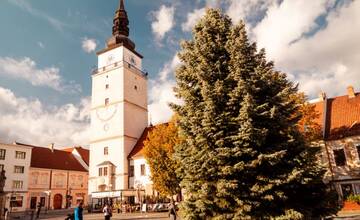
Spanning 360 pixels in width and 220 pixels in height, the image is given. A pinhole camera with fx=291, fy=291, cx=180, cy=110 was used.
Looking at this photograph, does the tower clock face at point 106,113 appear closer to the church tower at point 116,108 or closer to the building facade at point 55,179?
the church tower at point 116,108

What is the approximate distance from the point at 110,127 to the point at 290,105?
118 feet

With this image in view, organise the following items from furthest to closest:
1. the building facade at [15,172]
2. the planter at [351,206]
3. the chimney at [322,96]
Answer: the building facade at [15,172], the chimney at [322,96], the planter at [351,206]

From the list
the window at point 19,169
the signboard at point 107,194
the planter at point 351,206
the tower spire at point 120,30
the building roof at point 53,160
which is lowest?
the planter at point 351,206

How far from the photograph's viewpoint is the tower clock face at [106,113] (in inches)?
1751

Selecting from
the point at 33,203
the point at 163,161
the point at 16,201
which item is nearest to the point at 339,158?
the point at 163,161

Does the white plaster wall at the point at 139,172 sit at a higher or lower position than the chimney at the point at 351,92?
lower

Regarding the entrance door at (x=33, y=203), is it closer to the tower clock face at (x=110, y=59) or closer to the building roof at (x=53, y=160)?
the building roof at (x=53, y=160)

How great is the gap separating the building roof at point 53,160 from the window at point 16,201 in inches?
246

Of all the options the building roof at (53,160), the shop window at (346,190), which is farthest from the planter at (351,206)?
the building roof at (53,160)

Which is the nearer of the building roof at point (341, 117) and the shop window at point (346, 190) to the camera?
the shop window at point (346, 190)

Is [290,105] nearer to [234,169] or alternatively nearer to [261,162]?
[261,162]

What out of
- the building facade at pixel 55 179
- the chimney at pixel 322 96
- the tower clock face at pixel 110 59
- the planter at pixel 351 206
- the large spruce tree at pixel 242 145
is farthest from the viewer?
the building facade at pixel 55 179

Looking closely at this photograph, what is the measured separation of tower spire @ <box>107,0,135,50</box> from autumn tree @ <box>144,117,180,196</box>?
2148 centimetres

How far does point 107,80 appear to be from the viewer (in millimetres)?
46500
